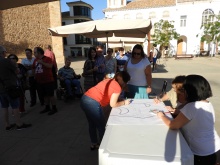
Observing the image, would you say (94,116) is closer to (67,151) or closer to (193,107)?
(67,151)

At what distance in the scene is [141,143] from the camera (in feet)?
5.14

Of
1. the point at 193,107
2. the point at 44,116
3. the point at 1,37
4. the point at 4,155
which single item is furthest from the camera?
the point at 1,37

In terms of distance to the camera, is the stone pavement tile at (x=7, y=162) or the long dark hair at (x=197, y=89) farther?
the stone pavement tile at (x=7, y=162)

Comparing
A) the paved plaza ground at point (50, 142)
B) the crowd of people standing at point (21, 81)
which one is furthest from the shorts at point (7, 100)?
the paved plaza ground at point (50, 142)

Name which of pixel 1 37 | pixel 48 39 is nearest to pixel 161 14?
pixel 48 39

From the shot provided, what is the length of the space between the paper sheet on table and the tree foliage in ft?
101

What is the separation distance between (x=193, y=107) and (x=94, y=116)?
135 centimetres

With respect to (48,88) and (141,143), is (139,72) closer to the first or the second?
(141,143)

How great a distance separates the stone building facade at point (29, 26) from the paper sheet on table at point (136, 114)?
1959 centimetres

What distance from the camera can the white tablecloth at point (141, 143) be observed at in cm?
136

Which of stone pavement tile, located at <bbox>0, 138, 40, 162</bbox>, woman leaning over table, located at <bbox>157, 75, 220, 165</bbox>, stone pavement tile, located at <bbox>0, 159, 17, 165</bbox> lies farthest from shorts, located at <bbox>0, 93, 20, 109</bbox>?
woman leaning over table, located at <bbox>157, 75, 220, 165</bbox>

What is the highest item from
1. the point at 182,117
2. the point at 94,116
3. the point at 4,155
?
the point at 182,117

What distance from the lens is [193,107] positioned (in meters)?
1.77

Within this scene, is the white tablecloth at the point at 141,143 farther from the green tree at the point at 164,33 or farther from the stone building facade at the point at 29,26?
the green tree at the point at 164,33
